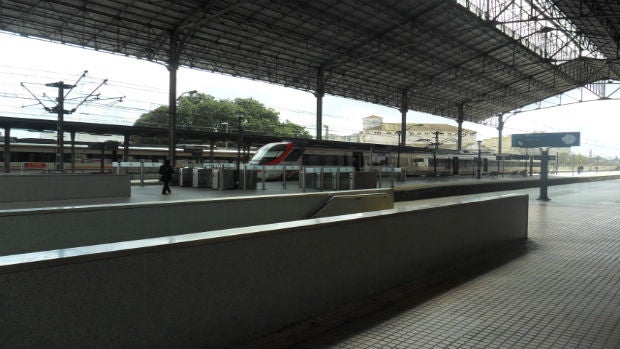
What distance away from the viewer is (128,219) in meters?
5.88

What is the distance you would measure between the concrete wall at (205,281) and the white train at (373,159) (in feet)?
56.7

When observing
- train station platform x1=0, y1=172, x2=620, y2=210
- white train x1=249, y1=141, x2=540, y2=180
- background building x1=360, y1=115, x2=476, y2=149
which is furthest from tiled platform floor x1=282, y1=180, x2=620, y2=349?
background building x1=360, y1=115, x2=476, y2=149

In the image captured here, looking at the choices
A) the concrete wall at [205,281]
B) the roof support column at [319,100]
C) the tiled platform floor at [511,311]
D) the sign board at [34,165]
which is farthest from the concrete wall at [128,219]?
the roof support column at [319,100]

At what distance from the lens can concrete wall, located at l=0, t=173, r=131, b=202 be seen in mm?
11227

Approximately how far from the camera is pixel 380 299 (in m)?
4.28

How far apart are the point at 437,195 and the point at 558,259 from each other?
1198 centimetres

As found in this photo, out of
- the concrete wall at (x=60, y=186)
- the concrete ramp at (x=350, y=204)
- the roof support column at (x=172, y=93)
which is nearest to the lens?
the concrete ramp at (x=350, y=204)

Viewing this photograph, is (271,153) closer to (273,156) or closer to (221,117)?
(273,156)

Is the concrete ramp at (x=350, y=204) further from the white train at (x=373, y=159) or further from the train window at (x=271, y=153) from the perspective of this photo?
the train window at (x=271, y=153)

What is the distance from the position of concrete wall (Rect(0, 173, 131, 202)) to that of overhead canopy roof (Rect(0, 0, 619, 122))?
12031 millimetres

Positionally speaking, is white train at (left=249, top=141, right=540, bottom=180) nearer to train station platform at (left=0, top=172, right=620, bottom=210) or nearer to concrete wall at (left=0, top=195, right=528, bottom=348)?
train station platform at (left=0, top=172, right=620, bottom=210)

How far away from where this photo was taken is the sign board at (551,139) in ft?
49.5

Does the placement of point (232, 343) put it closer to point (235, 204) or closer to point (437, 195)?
point (235, 204)

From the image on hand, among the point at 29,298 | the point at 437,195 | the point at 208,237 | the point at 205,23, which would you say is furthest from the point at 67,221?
the point at 205,23
